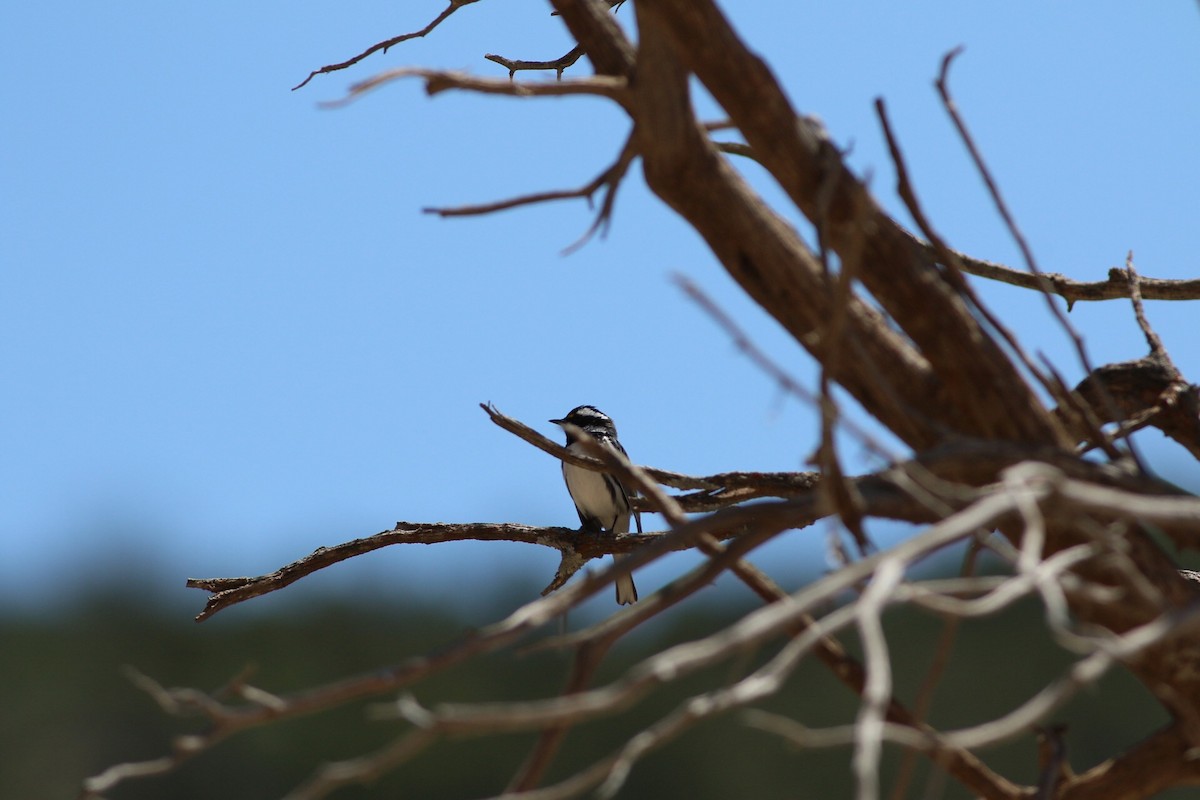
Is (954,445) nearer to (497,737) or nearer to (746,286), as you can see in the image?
(746,286)

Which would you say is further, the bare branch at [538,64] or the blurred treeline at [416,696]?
the blurred treeline at [416,696]

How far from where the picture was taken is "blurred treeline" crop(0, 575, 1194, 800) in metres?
9.93

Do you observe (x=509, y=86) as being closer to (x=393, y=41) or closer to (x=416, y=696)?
(x=393, y=41)

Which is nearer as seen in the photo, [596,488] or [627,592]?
[627,592]

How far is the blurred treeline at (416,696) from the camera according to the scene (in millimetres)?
9930

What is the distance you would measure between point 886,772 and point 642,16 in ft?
27.7

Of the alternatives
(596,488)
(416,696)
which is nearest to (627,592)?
(596,488)

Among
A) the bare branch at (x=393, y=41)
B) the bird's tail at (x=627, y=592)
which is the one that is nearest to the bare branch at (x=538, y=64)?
the bare branch at (x=393, y=41)

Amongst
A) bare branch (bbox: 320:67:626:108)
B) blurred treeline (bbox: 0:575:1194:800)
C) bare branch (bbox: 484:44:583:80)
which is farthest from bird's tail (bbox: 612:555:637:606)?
bare branch (bbox: 320:67:626:108)

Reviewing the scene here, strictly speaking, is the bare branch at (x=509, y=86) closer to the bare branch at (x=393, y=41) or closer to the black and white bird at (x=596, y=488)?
the bare branch at (x=393, y=41)

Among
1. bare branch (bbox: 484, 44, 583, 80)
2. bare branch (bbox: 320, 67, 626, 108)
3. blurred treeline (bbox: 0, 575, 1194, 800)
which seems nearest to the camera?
bare branch (bbox: 320, 67, 626, 108)

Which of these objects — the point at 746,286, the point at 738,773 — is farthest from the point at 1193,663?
the point at 738,773

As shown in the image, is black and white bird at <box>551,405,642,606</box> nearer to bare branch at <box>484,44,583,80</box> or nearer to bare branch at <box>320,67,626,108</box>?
bare branch at <box>484,44,583,80</box>

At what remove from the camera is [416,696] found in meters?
11.9
